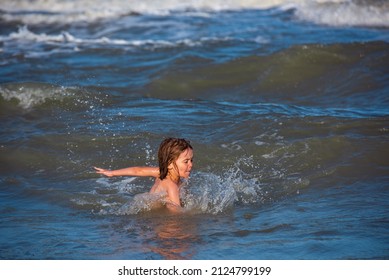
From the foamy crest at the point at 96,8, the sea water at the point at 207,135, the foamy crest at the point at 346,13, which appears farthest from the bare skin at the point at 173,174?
the foamy crest at the point at 96,8

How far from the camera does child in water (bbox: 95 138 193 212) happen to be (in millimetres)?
7473

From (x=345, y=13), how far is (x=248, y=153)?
10158 mm

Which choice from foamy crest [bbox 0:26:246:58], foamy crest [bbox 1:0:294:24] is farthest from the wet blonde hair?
foamy crest [bbox 1:0:294:24]

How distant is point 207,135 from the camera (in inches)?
392

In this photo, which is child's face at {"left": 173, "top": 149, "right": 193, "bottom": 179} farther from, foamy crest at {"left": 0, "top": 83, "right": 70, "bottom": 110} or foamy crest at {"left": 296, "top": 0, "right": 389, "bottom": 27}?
foamy crest at {"left": 296, "top": 0, "right": 389, "bottom": 27}

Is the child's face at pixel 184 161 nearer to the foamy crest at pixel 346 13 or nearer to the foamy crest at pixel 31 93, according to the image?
the foamy crest at pixel 31 93

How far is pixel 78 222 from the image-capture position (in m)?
7.31

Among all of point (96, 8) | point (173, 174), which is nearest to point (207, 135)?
point (173, 174)

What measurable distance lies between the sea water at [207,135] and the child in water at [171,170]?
18 centimetres

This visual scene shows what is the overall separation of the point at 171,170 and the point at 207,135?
2387 mm

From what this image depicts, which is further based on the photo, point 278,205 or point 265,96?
point 265,96

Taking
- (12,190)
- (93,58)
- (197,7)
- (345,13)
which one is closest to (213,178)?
(12,190)

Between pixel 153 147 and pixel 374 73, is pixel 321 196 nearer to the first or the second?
pixel 153 147

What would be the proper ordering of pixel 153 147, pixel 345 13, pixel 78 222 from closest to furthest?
pixel 78 222 → pixel 153 147 → pixel 345 13
